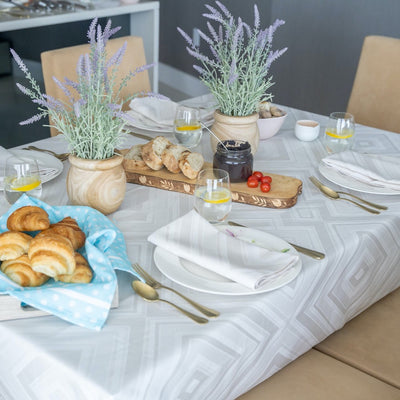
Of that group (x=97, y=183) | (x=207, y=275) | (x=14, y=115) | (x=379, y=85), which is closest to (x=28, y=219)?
(x=97, y=183)

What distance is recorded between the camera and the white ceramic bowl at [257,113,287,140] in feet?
5.81

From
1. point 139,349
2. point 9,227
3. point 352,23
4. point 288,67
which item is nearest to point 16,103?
point 288,67

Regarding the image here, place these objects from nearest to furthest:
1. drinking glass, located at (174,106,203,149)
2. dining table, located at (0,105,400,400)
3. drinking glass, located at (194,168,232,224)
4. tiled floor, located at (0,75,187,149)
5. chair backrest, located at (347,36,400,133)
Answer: dining table, located at (0,105,400,400)
drinking glass, located at (194,168,232,224)
drinking glass, located at (174,106,203,149)
chair backrest, located at (347,36,400,133)
tiled floor, located at (0,75,187,149)

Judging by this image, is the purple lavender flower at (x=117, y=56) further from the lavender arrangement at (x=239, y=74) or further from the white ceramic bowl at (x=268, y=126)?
the white ceramic bowl at (x=268, y=126)

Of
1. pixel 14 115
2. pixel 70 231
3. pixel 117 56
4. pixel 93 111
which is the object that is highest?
pixel 117 56

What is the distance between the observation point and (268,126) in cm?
179

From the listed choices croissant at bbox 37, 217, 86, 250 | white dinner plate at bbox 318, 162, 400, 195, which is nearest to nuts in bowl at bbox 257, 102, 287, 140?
white dinner plate at bbox 318, 162, 400, 195

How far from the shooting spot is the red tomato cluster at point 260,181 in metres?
1.38

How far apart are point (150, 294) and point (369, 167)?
0.79 m

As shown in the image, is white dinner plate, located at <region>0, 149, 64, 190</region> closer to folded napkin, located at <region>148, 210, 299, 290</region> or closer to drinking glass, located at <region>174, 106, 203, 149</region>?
drinking glass, located at <region>174, 106, 203, 149</region>

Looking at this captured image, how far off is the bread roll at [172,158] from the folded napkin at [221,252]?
283 millimetres

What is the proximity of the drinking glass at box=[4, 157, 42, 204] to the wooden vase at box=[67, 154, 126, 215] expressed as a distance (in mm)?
82

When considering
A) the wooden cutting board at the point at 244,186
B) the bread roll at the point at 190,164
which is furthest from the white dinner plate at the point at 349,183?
the bread roll at the point at 190,164

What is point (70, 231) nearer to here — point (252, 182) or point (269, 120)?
point (252, 182)
